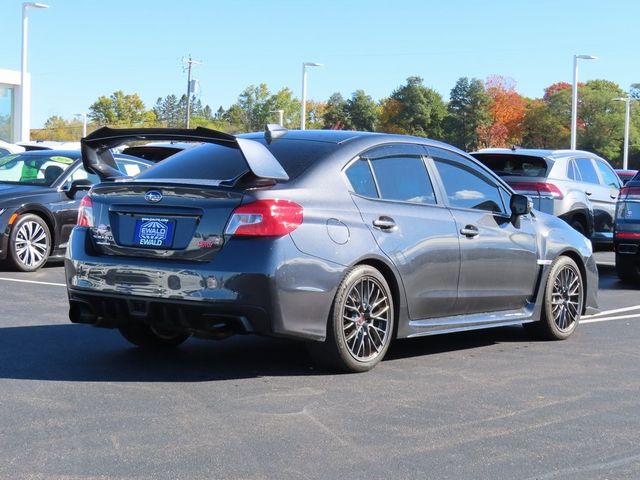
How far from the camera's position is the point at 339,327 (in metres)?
5.74

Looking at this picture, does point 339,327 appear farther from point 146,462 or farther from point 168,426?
point 146,462

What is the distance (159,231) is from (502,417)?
2.25 metres

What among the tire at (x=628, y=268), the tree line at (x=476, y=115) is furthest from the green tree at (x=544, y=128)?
the tire at (x=628, y=268)

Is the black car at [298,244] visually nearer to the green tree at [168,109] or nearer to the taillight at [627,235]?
the taillight at [627,235]

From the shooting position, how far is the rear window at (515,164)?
13523mm

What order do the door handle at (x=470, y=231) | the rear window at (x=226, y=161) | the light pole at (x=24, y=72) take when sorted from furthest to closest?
the light pole at (x=24, y=72) → the door handle at (x=470, y=231) → the rear window at (x=226, y=161)

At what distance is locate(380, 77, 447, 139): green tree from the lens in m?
82.6

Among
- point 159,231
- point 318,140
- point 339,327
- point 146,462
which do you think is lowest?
point 146,462

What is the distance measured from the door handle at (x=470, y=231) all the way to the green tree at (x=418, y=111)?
2992 inches

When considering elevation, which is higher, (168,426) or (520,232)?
(520,232)

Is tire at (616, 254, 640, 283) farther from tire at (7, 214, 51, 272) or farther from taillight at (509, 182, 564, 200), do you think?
tire at (7, 214, 51, 272)

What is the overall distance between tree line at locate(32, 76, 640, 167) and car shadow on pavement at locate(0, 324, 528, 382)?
2437 inches

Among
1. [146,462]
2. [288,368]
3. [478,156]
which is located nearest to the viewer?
[146,462]

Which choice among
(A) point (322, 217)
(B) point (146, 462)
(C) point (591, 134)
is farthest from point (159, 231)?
(C) point (591, 134)
